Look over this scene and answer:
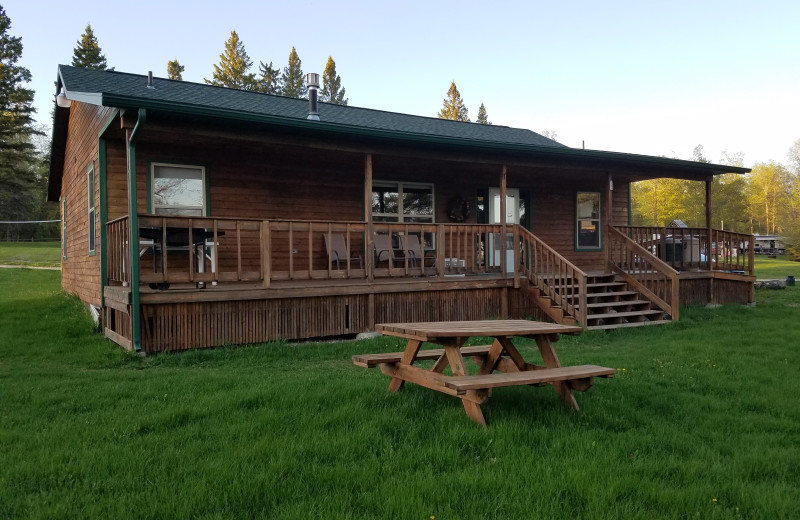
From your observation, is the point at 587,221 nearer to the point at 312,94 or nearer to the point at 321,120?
the point at 321,120

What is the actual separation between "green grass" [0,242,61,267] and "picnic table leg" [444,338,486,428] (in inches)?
982

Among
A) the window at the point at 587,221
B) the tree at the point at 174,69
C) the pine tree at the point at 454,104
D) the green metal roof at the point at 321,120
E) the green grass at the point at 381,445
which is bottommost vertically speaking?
the green grass at the point at 381,445

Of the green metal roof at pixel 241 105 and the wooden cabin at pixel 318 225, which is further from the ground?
the green metal roof at pixel 241 105

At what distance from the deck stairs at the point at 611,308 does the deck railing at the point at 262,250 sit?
51.9 inches

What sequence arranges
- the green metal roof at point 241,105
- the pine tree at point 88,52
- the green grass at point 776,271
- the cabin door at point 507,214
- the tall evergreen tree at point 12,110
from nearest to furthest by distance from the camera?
the green metal roof at point 241,105 → the cabin door at point 507,214 → the green grass at point 776,271 → the tall evergreen tree at point 12,110 → the pine tree at point 88,52

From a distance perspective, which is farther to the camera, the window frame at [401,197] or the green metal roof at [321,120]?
the window frame at [401,197]

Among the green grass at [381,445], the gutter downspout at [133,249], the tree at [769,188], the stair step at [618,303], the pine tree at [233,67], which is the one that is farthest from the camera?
the tree at [769,188]

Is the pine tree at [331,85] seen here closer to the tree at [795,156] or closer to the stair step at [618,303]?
the stair step at [618,303]

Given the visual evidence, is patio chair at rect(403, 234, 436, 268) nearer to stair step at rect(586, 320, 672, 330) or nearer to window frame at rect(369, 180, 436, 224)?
window frame at rect(369, 180, 436, 224)

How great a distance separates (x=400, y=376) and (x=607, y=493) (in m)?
A: 1.99

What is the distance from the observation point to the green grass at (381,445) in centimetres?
249

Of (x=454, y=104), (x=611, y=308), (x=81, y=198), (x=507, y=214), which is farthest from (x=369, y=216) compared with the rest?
(x=454, y=104)

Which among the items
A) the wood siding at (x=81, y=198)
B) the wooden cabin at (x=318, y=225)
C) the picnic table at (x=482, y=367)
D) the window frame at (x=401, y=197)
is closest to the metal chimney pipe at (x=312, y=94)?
the wooden cabin at (x=318, y=225)

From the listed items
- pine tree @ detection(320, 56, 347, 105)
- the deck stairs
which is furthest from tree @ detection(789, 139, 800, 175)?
the deck stairs
